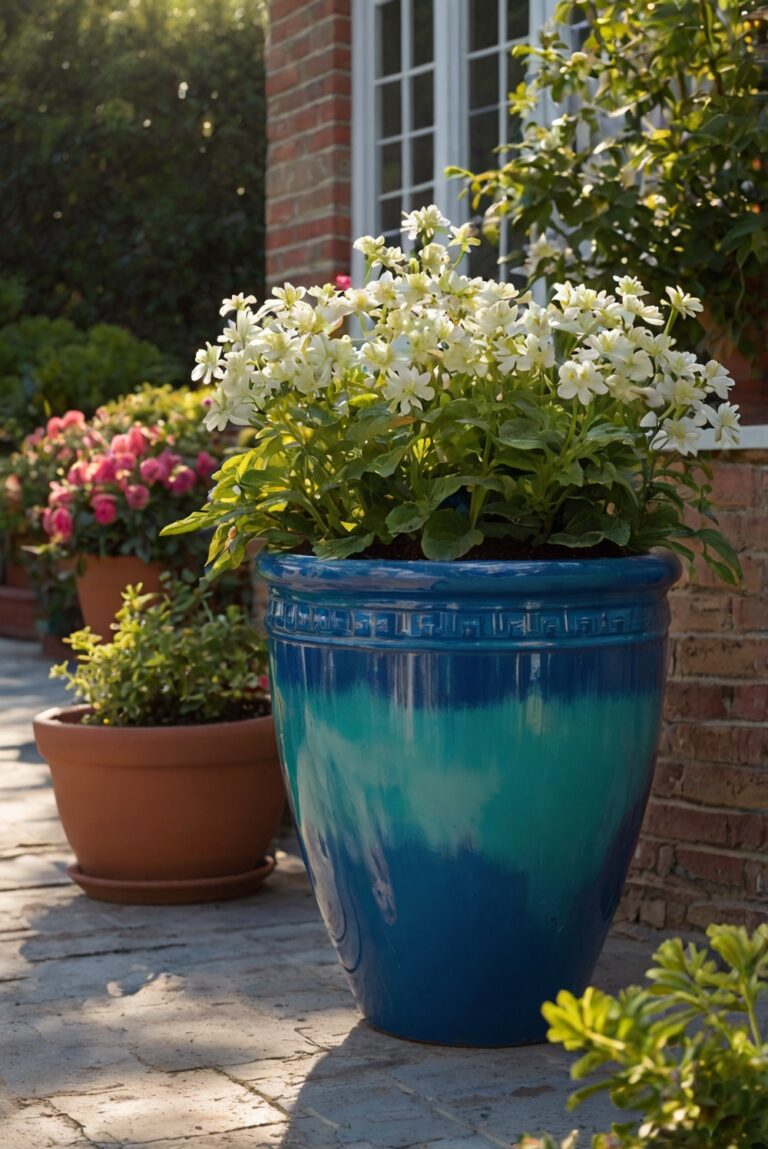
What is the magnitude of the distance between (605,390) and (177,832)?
1.75 m

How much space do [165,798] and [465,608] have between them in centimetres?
145

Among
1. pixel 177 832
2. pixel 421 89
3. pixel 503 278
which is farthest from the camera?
pixel 421 89

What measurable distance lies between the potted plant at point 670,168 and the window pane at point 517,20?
74 centimetres

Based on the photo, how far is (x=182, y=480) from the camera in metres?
7.32

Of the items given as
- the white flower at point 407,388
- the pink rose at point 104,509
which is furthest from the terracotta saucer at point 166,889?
the pink rose at point 104,509

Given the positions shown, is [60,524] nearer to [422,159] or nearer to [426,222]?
[422,159]

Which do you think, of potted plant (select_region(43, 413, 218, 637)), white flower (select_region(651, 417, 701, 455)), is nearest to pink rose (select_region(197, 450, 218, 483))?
potted plant (select_region(43, 413, 218, 637))

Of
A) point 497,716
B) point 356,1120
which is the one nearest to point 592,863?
point 497,716

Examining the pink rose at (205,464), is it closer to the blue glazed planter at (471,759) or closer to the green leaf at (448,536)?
the blue glazed planter at (471,759)

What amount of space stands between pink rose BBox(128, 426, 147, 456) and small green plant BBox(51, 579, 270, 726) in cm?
345

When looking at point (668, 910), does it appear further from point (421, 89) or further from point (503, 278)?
point (421, 89)

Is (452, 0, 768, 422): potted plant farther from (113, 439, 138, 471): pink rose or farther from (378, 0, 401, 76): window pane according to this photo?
(113, 439, 138, 471): pink rose

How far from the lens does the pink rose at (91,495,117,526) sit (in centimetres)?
714

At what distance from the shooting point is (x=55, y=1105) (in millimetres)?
2551
